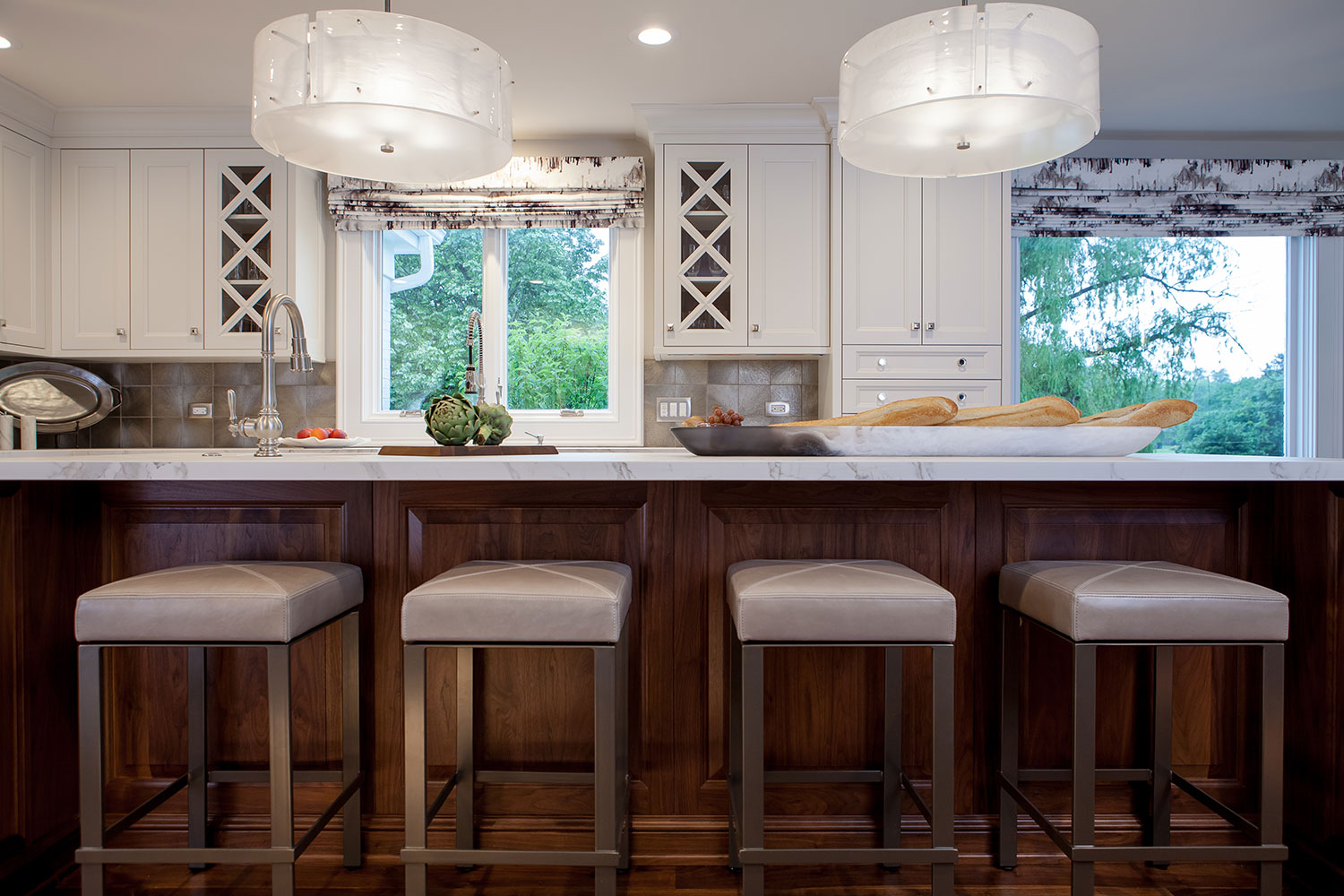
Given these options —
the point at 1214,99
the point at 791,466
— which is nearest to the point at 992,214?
the point at 1214,99

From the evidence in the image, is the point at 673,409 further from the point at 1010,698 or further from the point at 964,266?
the point at 1010,698

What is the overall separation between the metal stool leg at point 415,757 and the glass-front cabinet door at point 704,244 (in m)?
2.47

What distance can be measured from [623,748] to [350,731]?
0.56 meters

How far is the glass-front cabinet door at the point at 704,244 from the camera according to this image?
3.46 m

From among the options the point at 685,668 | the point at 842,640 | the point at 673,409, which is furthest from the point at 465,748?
the point at 673,409

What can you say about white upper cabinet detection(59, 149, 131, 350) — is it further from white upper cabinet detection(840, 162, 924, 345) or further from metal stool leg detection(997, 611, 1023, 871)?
metal stool leg detection(997, 611, 1023, 871)

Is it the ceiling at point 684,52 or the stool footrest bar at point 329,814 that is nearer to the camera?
the stool footrest bar at point 329,814

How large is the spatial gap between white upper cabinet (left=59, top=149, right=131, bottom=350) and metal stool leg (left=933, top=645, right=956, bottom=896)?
381 centimetres

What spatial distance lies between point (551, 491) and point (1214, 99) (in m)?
3.59

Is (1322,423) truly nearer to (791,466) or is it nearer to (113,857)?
(791,466)

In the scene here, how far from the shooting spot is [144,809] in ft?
4.66

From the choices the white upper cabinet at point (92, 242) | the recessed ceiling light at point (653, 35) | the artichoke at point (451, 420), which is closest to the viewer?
the artichoke at point (451, 420)

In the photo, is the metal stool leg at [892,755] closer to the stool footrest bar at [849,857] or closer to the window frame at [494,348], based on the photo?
the stool footrest bar at [849,857]

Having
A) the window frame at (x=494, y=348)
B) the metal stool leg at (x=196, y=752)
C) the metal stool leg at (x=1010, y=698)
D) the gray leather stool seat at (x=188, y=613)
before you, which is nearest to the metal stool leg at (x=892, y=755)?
the metal stool leg at (x=1010, y=698)
